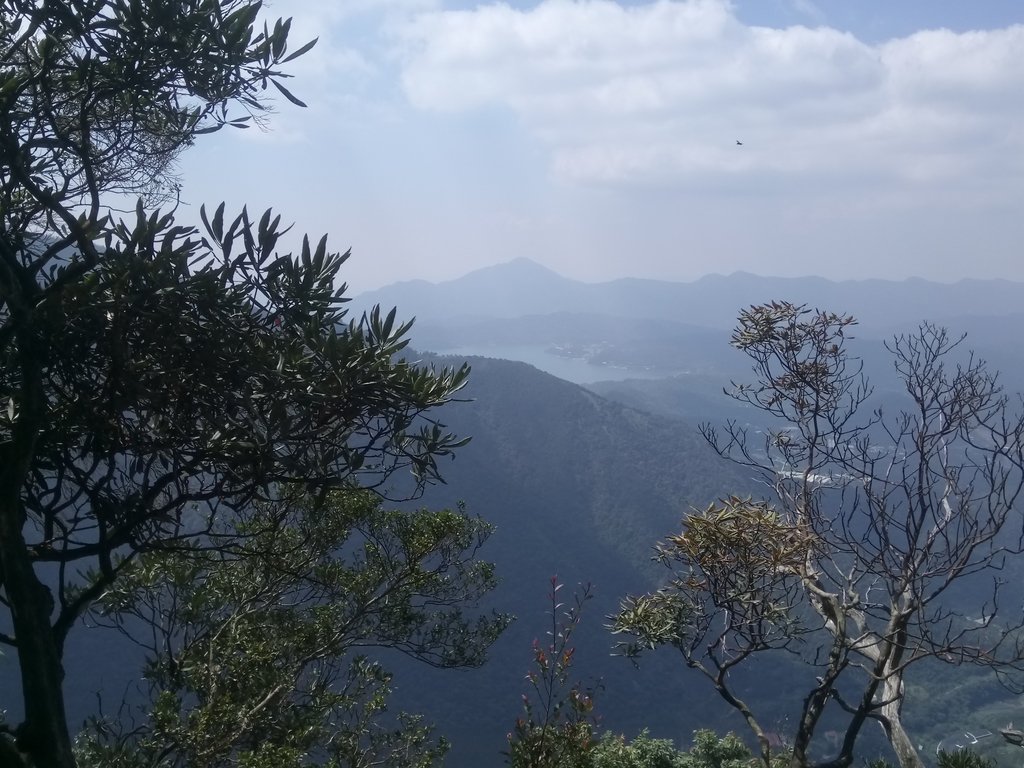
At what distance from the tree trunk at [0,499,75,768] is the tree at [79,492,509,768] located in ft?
4.48

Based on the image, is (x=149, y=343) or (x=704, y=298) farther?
(x=704, y=298)

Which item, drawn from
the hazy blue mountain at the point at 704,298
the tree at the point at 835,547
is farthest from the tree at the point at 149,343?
the hazy blue mountain at the point at 704,298

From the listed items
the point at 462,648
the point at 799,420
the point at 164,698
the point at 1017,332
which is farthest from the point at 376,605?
the point at 1017,332

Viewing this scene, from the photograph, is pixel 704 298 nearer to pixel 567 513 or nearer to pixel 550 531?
pixel 567 513

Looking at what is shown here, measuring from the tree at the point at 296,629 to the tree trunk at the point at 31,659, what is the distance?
137 cm

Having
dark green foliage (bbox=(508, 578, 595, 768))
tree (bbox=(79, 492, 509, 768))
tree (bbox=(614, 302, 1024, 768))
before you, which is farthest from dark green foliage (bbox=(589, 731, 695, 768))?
dark green foliage (bbox=(508, 578, 595, 768))

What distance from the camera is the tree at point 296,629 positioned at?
493 centimetres

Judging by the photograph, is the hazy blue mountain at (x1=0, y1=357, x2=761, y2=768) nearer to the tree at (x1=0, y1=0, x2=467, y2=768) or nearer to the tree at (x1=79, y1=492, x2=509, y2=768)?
the tree at (x1=79, y1=492, x2=509, y2=768)

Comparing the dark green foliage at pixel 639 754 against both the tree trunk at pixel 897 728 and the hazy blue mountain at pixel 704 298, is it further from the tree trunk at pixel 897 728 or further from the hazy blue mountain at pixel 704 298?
the hazy blue mountain at pixel 704 298

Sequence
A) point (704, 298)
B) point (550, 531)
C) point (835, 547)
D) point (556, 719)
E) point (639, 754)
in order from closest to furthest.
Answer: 1. point (556, 719)
2. point (835, 547)
3. point (639, 754)
4. point (550, 531)
5. point (704, 298)

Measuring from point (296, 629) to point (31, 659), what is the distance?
9.64ft

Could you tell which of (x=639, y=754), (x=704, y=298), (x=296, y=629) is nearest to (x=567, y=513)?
(x=639, y=754)

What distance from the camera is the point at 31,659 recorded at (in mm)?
3072

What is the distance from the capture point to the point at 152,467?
3900mm
